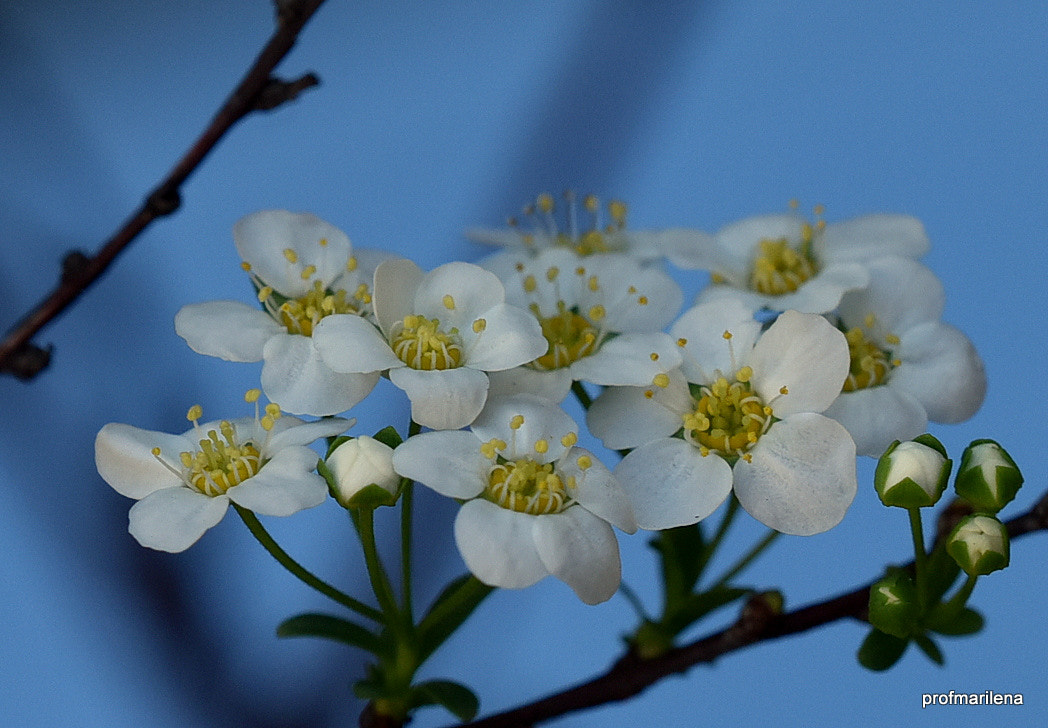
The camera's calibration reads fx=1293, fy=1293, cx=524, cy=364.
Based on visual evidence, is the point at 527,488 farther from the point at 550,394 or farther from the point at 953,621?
the point at 953,621

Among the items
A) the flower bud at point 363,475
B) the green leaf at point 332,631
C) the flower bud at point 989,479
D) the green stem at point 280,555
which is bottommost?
the green leaf at point 332,631

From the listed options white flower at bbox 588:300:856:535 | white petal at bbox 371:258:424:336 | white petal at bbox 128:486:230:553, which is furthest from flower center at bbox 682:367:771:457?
white petal at bbox 128:486:230:553

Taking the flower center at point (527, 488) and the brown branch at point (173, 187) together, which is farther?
the brown branch at point (173, 187)

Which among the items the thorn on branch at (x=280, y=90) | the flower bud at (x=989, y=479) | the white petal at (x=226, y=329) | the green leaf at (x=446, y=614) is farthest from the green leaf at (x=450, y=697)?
the thorn on branch at (x=280, y=90)

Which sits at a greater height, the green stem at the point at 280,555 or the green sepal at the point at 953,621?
the green sepal at the point at 953,621

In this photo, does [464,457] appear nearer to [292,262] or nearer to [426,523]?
[292,262]

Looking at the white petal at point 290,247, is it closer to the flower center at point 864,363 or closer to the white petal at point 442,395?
the white petal at point 442,395

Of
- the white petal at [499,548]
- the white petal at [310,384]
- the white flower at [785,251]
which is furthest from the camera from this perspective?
the white flower at [785,251]
